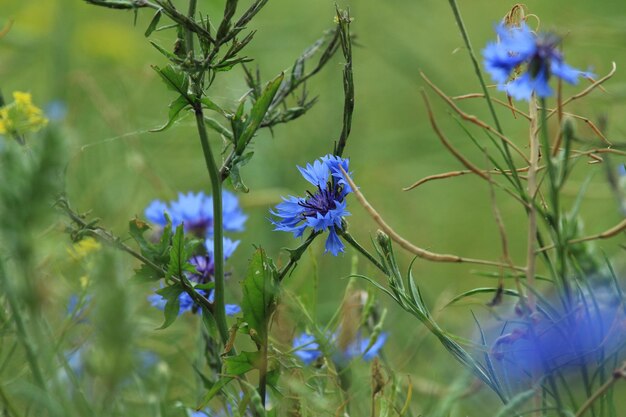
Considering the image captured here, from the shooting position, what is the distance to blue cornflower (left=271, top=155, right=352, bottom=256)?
413mm

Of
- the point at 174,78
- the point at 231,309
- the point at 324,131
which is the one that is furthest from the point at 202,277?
the point at 324,131

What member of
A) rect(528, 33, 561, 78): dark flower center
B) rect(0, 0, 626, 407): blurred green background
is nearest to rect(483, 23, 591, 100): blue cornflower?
rect(528, 33, 561, 78): dark flower center

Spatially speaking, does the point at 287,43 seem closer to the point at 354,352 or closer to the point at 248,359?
the point at 354,352

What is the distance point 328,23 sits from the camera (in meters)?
1.40

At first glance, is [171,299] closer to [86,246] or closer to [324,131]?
[86,246]

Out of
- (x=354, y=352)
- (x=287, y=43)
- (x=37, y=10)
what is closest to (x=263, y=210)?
(x=287, y=43)

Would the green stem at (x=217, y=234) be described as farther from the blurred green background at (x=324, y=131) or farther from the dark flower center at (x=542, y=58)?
the blurred green background at (x=324, y=131)

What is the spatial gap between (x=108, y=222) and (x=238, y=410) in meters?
0.47

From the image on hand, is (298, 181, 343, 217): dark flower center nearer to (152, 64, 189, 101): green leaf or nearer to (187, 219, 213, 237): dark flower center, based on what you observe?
(152, 64, 189, 101): green leaf

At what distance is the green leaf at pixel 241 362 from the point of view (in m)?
0.40

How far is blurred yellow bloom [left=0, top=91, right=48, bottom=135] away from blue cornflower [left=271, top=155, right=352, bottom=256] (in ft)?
0.39

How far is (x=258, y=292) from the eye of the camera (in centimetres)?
40

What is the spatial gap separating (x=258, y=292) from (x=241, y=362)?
1.2 inches

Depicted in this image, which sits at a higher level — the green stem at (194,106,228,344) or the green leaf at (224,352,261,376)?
the green stem at (194,106,228,344)
